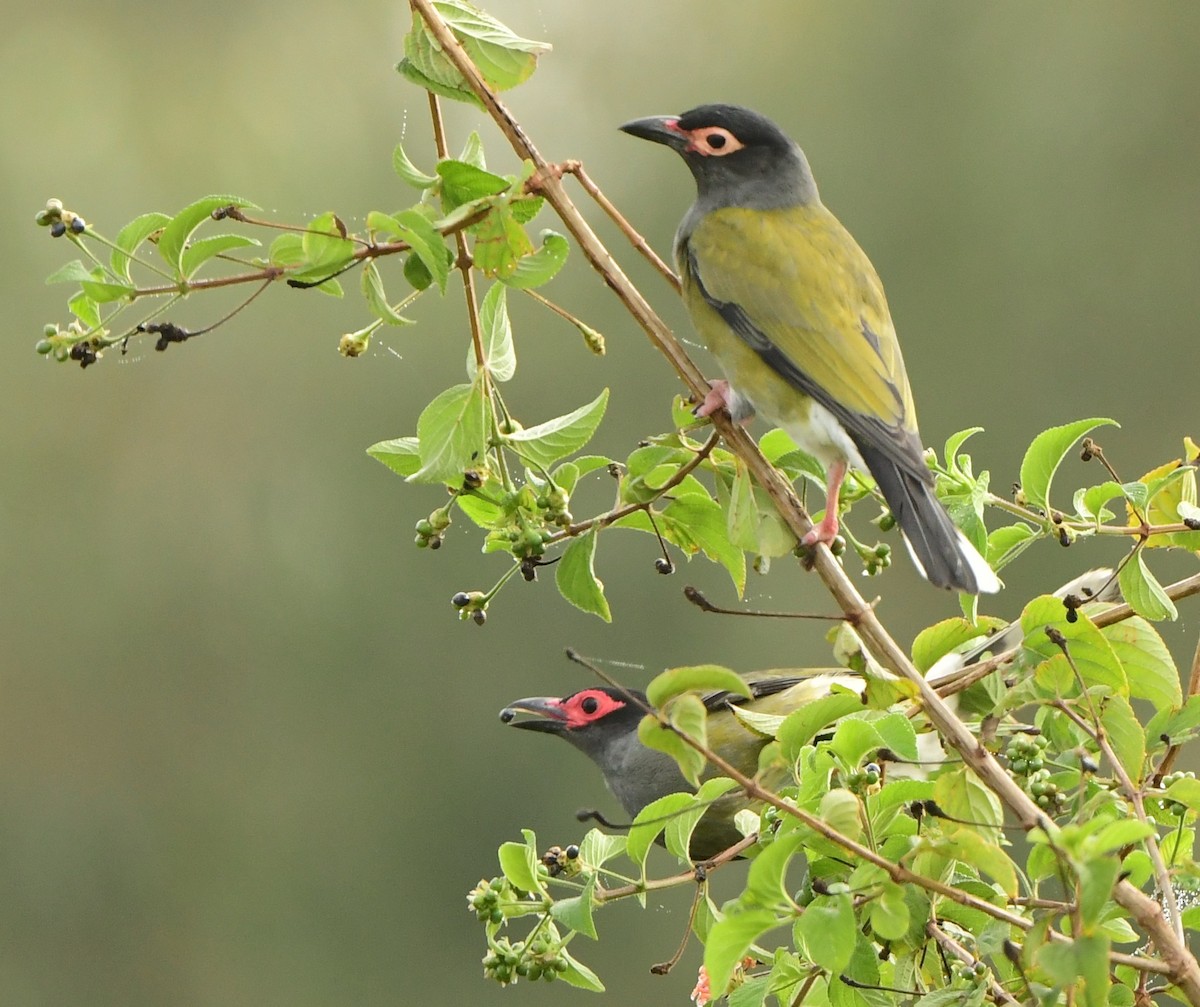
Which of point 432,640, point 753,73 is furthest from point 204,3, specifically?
point 432,640

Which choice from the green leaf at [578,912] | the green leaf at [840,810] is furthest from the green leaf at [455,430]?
the green leaf at [840,810]

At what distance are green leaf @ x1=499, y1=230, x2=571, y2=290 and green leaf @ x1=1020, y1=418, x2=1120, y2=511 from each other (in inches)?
25.2

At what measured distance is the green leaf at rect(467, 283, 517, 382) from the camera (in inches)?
80.2

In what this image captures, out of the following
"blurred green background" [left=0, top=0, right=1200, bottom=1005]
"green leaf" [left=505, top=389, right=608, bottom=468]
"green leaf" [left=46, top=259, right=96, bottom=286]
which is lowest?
"blurred green background" [left=0, top=0, right=1200, bottom=1005]

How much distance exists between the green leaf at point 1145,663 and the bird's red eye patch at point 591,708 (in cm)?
235

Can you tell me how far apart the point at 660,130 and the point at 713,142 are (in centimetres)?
18

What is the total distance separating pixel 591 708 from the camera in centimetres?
421

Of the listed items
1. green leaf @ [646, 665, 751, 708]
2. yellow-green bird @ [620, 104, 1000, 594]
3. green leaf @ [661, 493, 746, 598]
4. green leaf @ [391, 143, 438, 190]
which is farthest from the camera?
yellow-green bird @ [620, 104, 1000, 594]

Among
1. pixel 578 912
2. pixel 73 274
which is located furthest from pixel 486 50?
pixel 578 912

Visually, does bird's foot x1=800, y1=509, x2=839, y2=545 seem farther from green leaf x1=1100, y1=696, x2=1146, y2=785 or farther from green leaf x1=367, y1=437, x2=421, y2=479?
green leaf x1=367, y1=437, x2=421, y2=479

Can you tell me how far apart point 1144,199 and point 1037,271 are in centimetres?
181

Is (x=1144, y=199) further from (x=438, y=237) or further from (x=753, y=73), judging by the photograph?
(x=438, y=237)

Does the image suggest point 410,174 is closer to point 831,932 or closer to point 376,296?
point 376,296

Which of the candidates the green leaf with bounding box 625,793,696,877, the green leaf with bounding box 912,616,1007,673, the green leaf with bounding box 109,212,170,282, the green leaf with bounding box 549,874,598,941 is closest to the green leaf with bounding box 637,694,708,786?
the green leaf with bounding box 625,793,696,877
